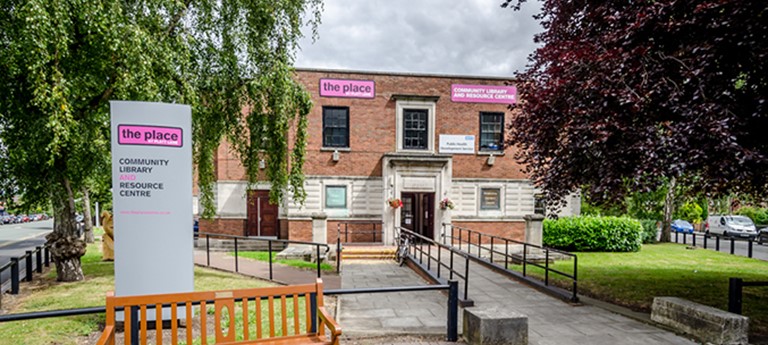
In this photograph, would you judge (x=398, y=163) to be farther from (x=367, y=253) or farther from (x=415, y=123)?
(x=367, y=253)

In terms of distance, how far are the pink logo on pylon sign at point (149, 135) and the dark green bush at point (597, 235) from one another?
51.1ft

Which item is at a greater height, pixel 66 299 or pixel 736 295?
pixel 736 295

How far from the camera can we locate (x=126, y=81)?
627 cm

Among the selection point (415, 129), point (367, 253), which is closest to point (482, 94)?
point (415, 129)

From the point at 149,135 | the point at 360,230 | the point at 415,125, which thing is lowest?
the point at 360,230

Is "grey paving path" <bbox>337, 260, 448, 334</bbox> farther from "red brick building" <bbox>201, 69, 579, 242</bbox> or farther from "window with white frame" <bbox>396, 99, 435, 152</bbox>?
"window with white frame" <bbox>396, 99, 435, 152</bbox>

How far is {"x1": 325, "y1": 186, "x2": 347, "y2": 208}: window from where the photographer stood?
55.1ft

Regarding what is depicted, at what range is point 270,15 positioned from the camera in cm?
830

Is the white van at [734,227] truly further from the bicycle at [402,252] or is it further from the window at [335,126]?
the window at [335,126]

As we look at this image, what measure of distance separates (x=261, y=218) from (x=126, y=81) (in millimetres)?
12132

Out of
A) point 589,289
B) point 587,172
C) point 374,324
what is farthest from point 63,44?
point 589,289

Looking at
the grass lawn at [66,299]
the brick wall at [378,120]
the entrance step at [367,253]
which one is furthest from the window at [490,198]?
the grass lawn at [66,299]

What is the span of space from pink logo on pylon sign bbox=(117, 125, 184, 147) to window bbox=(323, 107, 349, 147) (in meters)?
11.3

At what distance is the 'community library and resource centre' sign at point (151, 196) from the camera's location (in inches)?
210
